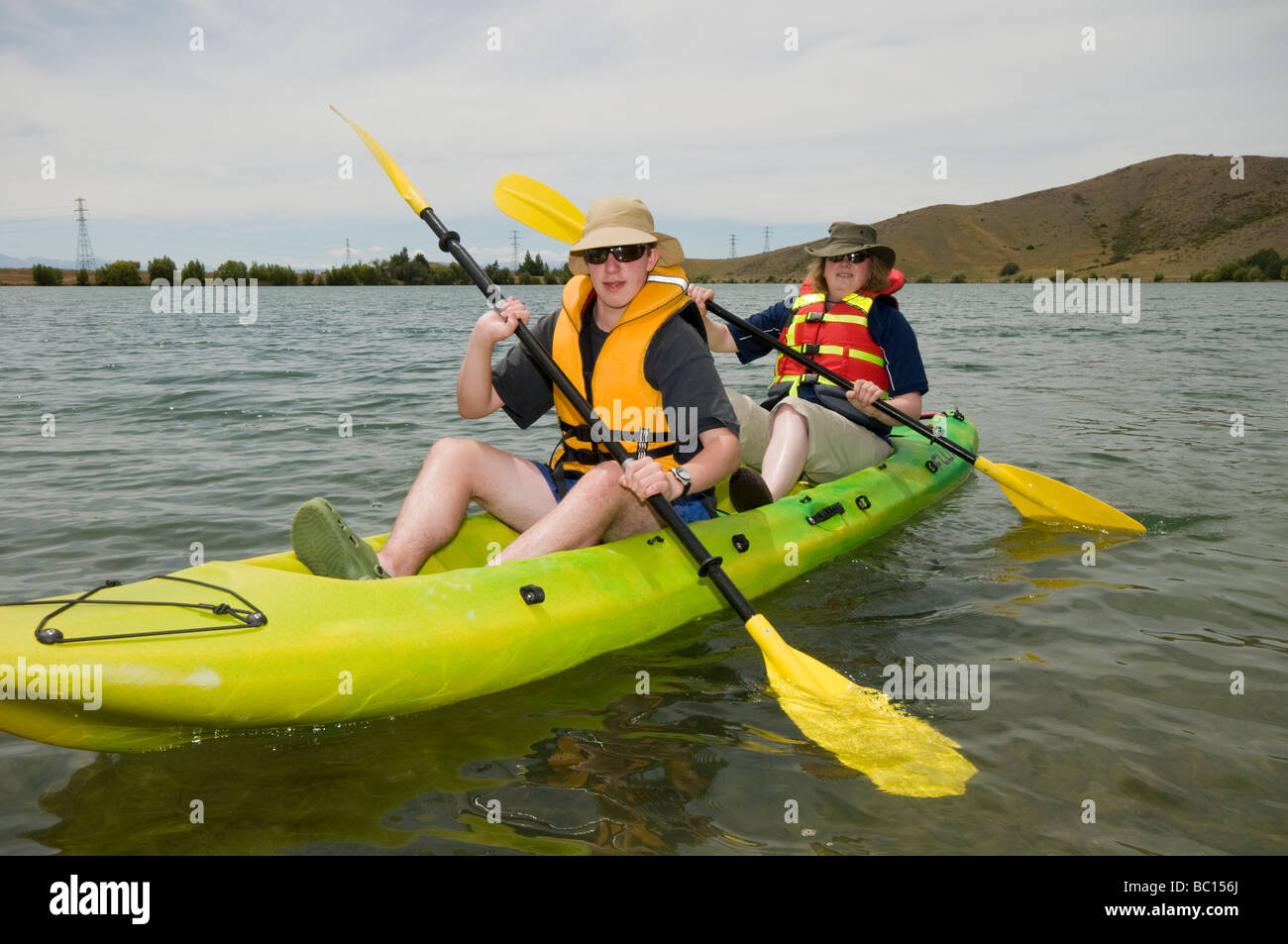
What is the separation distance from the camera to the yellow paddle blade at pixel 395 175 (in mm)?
4668

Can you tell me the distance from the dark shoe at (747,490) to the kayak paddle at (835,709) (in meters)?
0.86

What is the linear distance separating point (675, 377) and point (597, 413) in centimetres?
37

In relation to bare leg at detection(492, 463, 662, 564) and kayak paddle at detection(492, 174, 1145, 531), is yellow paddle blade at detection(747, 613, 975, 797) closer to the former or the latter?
bare leg at detection(492, 463, 662, 564)

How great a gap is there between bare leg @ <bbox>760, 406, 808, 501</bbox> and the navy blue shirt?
1.52ft

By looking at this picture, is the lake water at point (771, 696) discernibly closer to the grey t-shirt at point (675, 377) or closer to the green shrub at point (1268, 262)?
the grey t-shirt at point (675, 377)

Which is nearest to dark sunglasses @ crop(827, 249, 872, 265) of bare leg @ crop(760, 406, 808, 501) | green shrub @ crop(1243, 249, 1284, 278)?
bare leg @ crop(760, 406, 808, 501)

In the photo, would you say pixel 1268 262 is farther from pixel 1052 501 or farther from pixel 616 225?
pixel 616 225

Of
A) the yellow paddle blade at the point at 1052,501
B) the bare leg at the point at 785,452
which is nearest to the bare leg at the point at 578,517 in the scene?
the bare leg at the point at 785,452

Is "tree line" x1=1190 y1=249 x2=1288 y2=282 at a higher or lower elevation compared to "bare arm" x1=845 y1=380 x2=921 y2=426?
higher

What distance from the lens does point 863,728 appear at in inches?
128

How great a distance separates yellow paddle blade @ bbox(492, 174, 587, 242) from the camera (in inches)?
166

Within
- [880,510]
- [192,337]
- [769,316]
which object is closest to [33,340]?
[192,337]

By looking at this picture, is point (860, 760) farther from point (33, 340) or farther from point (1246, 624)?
point (33, 340)

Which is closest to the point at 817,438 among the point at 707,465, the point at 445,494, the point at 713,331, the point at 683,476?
the point at 713,331
